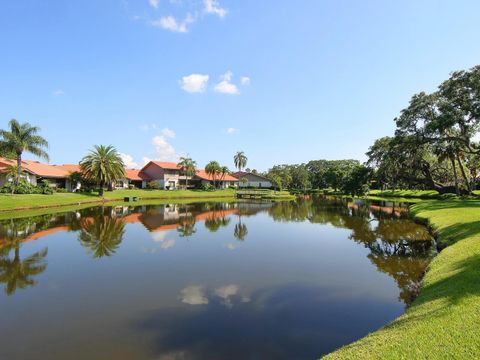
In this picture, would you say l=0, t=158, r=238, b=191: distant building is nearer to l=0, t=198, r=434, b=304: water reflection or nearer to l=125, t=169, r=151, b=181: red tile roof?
l=125, t=169, r=151, b=181: red tile roof

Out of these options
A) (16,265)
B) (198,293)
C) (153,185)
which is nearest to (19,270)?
(16,265)

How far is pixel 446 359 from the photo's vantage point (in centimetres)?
536

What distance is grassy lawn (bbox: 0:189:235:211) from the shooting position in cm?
4003

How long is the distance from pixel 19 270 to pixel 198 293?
8.82m

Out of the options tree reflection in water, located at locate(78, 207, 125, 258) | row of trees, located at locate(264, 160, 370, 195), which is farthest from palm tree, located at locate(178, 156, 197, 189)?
tree reflection in water, located at locate(78, 207, 125, 258)

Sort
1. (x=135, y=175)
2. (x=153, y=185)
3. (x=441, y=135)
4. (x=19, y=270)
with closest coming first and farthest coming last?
(x=19, y=270) < (x=441, y=135) < (x=153, y=185) < (x=135, y=175)

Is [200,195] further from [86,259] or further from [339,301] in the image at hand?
[339,301]

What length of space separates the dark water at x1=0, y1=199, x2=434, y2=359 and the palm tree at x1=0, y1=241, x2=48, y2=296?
0.27 feet

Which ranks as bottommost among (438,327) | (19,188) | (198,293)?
(198,293)

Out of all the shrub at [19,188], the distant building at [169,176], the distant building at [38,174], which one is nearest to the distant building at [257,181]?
the distant building at [169,176]

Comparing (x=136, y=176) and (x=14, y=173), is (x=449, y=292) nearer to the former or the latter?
(x=14, y=173)

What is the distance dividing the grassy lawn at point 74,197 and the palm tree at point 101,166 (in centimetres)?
346

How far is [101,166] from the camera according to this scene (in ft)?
200

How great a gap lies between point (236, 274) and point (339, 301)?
183 inches
